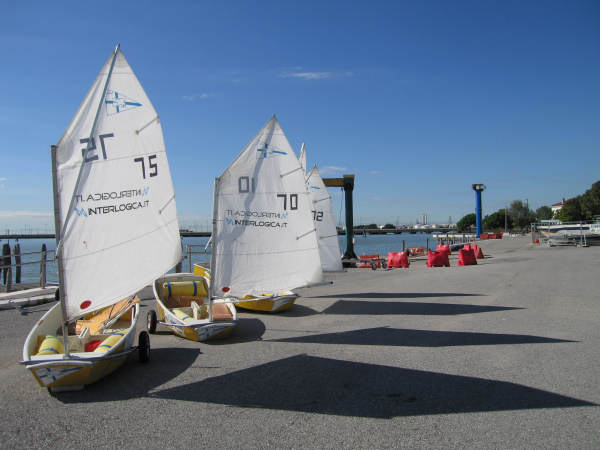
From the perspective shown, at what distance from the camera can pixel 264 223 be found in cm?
941

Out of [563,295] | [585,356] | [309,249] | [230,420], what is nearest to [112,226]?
[230,420]

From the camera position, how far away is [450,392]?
17.9 ft

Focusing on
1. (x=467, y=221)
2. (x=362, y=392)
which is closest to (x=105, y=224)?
(x=362, y=392)

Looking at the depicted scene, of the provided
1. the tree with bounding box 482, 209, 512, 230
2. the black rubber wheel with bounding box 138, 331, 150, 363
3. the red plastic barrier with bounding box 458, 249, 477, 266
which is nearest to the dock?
the black rubber wheel with bounding box 138, 331, 150, 363

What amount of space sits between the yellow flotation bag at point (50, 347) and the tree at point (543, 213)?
16198 cm

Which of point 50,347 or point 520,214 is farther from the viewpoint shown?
point 520,214

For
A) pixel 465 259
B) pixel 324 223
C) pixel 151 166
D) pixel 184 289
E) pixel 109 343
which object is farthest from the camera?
pixel 465 259

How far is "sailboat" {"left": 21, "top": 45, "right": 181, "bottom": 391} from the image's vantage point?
5746mm

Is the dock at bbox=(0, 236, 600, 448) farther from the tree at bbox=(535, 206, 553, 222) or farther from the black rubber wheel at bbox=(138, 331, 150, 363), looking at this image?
the tree at bbox=(535, 206, 553, 222)

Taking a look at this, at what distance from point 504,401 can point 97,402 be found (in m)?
5.11

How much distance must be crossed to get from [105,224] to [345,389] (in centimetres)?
444

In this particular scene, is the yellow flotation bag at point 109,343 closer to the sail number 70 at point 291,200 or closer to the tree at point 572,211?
the sail number 70 at point 291,200

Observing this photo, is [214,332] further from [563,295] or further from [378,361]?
[563,295]

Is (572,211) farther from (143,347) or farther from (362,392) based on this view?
(143,347)
